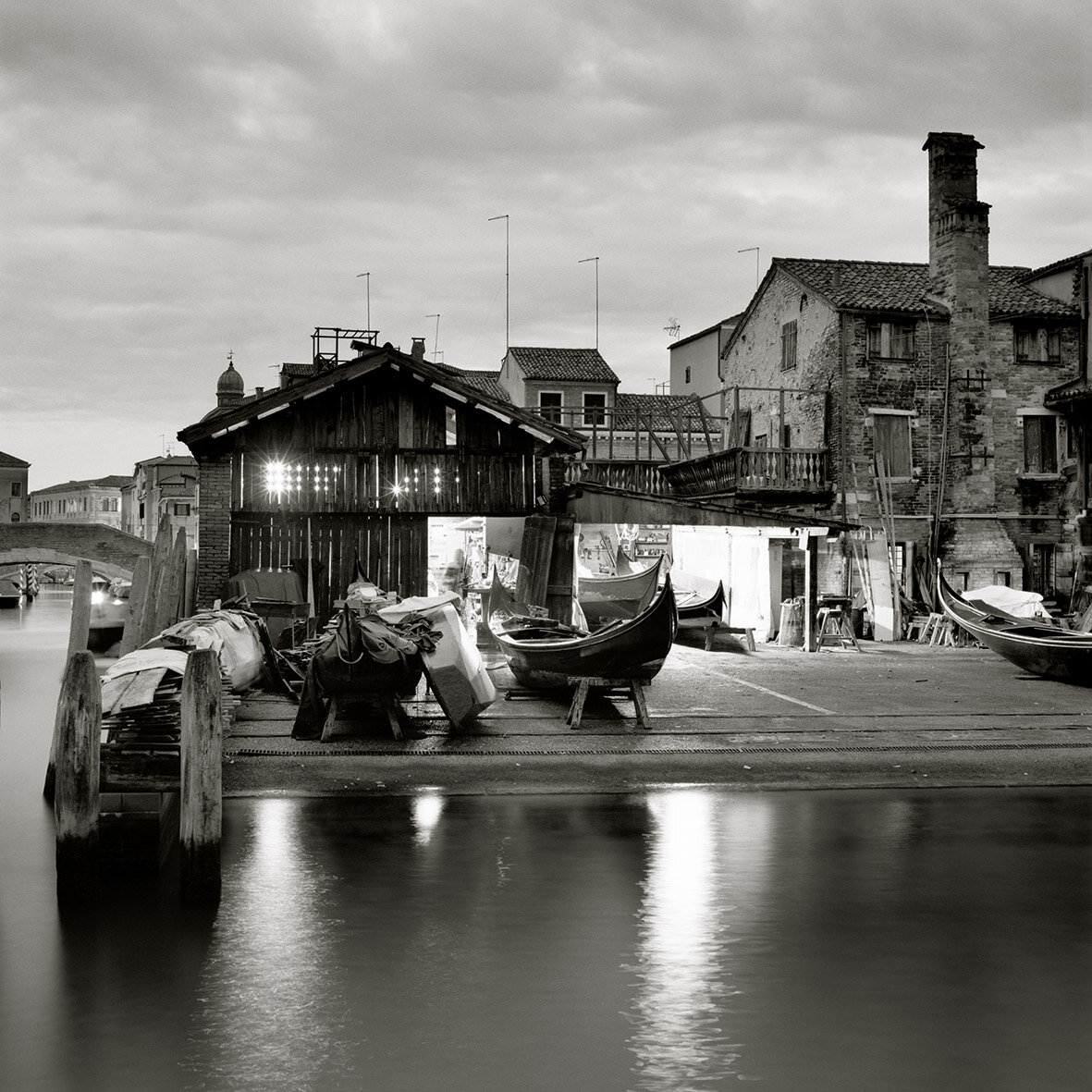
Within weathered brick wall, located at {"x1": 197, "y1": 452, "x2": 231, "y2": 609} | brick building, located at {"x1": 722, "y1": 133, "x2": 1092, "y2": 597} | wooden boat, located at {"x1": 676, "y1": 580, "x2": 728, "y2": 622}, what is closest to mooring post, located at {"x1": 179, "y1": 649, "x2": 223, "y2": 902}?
weathered brick wall, located at {"x1": 197, "y1": 452, "x2": 231, "y2": 609}

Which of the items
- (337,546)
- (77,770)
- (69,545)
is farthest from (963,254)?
(69,545)

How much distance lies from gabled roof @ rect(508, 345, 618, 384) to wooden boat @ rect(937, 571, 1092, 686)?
2206 cm

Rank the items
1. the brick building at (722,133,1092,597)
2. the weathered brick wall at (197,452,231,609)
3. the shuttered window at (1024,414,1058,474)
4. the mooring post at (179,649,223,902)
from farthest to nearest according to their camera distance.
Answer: the shuttered window at (1024,414,1058,474) → the brick building at (722,133,1092,597) → the weathered brick wall at (197,452,231,609) → the mooring post at (179,649,223,902)

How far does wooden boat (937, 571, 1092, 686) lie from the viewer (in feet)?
52.3

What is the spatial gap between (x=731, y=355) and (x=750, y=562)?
965cm

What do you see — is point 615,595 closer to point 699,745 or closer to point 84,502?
point 699,745

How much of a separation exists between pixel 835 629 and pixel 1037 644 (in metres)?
5.73

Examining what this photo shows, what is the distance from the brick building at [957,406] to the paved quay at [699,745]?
9.40m

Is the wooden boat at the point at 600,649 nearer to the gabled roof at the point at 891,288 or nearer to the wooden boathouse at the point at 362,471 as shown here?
the wooden boathouse at the point at 362,471

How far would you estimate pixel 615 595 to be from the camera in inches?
837

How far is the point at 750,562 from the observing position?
2277 centimetres

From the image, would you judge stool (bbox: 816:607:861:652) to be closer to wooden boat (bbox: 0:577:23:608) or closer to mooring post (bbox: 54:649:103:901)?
mooring post (bbox: 54:649:103:901)

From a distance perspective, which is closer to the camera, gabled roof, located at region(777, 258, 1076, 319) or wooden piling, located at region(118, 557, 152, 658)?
wooden piling, located at region(118, 557, 152, 658)

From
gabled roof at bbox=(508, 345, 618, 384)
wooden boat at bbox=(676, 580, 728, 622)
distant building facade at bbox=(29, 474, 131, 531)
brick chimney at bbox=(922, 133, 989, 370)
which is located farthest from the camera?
distant building facade at bbox=(29, 474, 131, 531)
